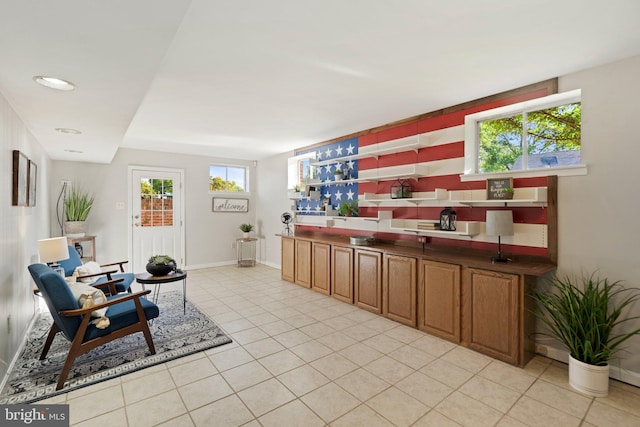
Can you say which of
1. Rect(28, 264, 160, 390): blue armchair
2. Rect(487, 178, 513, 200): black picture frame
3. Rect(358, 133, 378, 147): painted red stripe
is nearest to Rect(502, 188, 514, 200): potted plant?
Rect(487, 178, 513, 200): black picture frame

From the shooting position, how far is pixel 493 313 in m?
2.77

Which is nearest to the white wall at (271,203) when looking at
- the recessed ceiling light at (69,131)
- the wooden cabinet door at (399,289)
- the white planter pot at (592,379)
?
the wooden cabinet door at (399,289)

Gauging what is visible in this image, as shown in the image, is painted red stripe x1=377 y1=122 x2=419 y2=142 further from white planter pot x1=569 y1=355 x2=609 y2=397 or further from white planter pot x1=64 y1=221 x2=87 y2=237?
white planter pot x1=64 y1=221 x2=87 y2=237

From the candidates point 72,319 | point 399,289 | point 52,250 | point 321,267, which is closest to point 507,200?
point 399,289

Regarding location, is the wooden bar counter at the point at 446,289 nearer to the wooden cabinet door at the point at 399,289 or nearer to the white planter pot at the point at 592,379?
the wooden cabinet door at the point at 399,289

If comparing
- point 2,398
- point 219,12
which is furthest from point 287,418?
point 219,12

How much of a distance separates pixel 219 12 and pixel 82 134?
8.89ft

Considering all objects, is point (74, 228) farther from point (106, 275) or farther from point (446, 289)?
point (446, 289)

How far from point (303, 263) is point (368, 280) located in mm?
1496

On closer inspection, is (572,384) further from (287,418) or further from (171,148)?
(171,148)

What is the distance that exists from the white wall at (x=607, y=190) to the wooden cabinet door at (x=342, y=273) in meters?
2.37

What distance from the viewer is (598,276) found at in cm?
253

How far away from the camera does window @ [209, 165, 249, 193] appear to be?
695cm

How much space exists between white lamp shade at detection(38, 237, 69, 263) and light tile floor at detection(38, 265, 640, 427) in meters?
1.73
